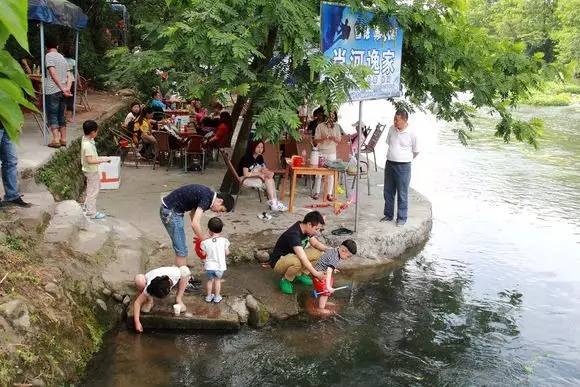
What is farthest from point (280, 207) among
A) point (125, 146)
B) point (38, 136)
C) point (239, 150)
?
point (38, 136)

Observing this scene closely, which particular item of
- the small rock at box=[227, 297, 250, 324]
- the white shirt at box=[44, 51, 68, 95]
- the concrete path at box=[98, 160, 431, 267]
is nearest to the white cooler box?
the concrete path at box=[98, 160, 431, 267]

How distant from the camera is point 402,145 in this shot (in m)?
7.93

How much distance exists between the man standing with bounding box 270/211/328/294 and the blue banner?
69.9 inches

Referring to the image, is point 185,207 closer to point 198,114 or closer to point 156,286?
point 156,286

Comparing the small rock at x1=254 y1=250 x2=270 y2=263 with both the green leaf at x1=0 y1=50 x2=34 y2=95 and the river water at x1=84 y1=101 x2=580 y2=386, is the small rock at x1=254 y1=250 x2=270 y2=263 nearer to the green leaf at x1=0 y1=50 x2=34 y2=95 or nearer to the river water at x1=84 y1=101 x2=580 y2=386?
the river water at x1=84 y1=101 x2=580 y2=386

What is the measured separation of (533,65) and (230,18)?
14.5 ft

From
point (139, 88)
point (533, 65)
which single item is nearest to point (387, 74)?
Result: point (533, 65)

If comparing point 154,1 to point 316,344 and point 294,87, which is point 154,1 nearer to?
point 294,87

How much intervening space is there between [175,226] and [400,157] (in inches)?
143

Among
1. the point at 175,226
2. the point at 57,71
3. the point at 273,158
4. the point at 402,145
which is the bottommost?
the point at 175,226

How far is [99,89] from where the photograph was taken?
17016mm

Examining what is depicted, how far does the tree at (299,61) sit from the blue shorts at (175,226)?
52.0 inches

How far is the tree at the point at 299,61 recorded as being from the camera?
5.91 meters

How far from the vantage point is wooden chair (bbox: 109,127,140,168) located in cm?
1045
